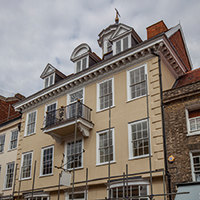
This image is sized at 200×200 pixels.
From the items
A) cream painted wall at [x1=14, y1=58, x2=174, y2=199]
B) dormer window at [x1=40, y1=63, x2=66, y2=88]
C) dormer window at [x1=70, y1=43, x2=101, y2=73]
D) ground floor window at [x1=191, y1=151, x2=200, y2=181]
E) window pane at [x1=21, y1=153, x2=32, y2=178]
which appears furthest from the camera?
dormer window at [x1=40, y1=63, x2=66, y2=88]

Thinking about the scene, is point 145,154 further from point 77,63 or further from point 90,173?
point 77,63

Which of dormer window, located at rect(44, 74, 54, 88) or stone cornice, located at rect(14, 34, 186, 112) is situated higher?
dormer window, located at rect(44, 74, 54, 88)

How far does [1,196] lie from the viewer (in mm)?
21219

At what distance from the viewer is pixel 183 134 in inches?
531

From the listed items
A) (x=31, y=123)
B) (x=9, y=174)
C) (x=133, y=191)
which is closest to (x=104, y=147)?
(x=133, y=191)

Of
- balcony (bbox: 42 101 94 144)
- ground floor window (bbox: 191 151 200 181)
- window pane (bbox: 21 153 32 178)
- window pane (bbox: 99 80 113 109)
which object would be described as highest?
window pane (bbox: 99 80 113 109)

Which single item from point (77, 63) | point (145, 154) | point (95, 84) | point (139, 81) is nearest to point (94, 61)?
point (77, 63)

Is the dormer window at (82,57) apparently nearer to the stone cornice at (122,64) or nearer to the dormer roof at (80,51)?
the dormer roof at (80,51)

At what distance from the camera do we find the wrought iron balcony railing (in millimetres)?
17438

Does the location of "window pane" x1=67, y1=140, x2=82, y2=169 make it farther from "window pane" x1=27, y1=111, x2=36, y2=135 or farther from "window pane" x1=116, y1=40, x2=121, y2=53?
"window pane" x1=116, y1=40, x2=121, y2=53

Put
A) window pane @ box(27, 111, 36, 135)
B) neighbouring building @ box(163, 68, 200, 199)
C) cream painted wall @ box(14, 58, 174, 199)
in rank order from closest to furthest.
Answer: neighbouring building @ box(163, 68, 200, 199) → cream painted wall @ box(14, 58, 174, 199) → window pane @ box(27, 111, 36, 135)

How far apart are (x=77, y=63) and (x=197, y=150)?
36.8 feet

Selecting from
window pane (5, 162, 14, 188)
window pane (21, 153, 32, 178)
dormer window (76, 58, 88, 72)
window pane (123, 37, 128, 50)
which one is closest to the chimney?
window pane (123, 37, 128, 50)

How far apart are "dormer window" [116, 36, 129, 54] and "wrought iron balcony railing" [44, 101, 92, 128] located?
438 cm
